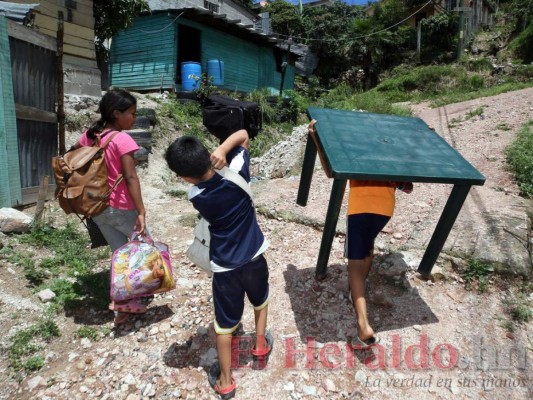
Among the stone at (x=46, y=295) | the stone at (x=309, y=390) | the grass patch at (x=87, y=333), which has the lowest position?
the stone at (x=309, y=390)

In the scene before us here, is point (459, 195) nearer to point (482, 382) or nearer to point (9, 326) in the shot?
point (482, 382)

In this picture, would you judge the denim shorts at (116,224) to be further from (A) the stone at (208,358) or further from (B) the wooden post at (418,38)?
(B) the wooden post at (418,38)

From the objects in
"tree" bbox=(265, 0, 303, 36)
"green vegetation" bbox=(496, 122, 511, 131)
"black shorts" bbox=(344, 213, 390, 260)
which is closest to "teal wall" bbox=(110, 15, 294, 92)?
"green vegetation" bbox=(496, 122, 511, 131)

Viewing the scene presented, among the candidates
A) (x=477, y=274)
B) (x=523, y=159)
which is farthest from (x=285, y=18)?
(x=477, y=274)

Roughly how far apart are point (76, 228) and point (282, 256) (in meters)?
2.42

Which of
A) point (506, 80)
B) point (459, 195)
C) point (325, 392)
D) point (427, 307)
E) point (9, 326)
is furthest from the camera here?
point (506, 80)

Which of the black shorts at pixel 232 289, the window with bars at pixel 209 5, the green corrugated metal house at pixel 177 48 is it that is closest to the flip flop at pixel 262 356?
the black shorts at pixel 232 289

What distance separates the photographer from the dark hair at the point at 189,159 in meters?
1.86

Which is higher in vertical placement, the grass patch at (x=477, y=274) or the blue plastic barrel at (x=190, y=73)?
the blue plastic barrel at (x=190, y=73)

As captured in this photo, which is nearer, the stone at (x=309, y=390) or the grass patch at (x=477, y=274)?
the stone at (x=309, y=390)

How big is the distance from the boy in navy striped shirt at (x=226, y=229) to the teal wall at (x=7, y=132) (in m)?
3.25

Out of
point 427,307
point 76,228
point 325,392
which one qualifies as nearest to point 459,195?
point 427,307

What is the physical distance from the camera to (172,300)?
117 inches

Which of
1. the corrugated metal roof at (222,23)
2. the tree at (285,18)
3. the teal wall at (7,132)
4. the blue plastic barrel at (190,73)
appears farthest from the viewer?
the tree at (285,18)
